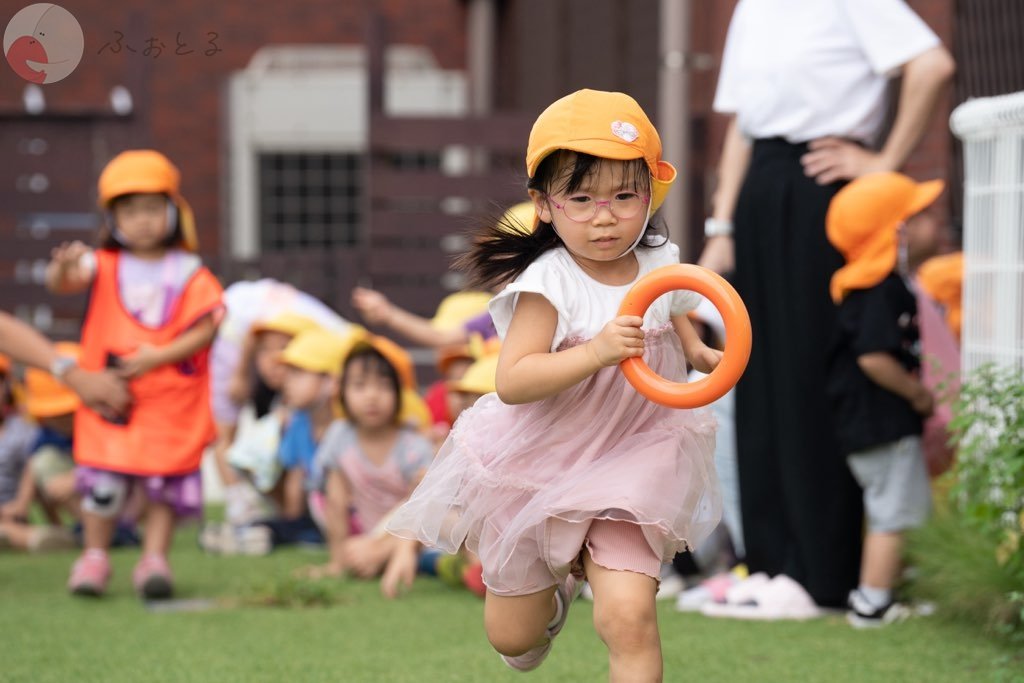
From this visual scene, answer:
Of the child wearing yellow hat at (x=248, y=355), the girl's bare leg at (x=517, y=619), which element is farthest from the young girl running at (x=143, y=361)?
the girl's bare leg at (x=517, y=619)

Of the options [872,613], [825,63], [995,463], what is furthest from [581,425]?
[825,63]

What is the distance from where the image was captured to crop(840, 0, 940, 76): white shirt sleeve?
14.9 feet

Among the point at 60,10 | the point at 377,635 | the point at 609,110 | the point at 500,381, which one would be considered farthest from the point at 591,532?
the point at 60,10

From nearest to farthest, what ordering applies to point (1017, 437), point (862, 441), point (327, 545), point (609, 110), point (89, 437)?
point (609, 110) < point (1017, 437) < point (862, 441) < point (89, 437) < point (327, 545)

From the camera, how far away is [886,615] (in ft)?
14.7

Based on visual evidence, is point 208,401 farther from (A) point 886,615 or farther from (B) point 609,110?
(B) point 609,110

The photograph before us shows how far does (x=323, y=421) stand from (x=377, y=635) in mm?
2379

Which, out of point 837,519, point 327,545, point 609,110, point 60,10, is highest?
point 60,10

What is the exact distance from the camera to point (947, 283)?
609 centimetres

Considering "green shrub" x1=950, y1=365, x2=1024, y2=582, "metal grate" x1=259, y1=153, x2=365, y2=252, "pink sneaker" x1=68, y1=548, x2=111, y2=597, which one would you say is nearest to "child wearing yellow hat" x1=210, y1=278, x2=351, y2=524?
"pink sneaker" x1=68, y1=548, x2=111, y2=597

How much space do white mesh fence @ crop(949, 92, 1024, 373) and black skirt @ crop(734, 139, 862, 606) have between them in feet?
1.34
